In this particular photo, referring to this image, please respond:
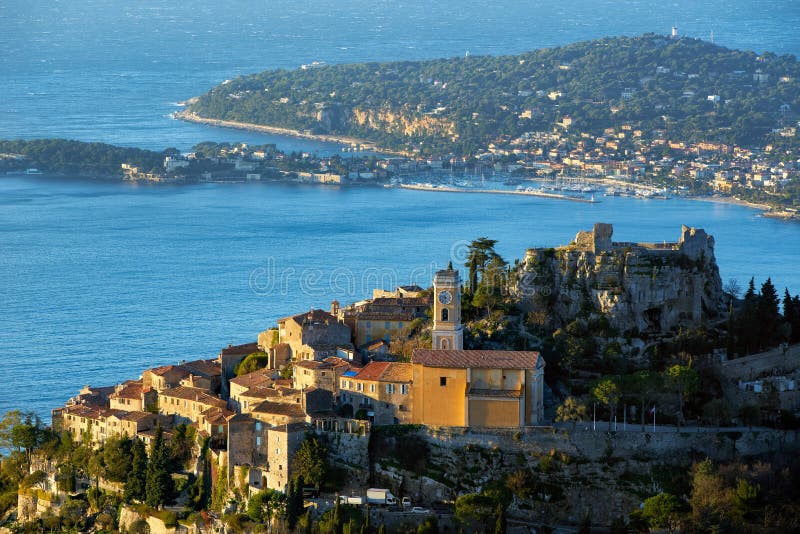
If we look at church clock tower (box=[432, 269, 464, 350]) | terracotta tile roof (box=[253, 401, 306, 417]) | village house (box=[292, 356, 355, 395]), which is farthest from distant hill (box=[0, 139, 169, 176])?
terracotta tile roof (box=[253, 401, 306, 417])

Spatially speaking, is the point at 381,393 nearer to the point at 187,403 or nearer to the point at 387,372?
the point at 387,372

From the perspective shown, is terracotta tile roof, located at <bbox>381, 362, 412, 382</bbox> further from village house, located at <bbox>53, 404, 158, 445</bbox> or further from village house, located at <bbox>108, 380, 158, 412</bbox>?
village house, located at <bbox>108, 380, 158, 412</bbox>

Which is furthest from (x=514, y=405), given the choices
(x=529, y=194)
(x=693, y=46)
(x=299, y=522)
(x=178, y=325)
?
(x=693, y=46)

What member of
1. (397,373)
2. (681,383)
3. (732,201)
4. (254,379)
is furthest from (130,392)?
(732,201)

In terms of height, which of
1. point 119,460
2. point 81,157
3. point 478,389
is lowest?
point 119,460

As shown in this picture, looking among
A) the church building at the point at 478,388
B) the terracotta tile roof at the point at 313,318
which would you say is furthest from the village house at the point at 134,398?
the church building at the point at 478,388

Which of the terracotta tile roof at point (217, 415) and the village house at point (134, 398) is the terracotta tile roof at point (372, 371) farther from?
the village house at point (134, 398)

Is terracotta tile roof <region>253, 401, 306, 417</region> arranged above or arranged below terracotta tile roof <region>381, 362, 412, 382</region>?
below
